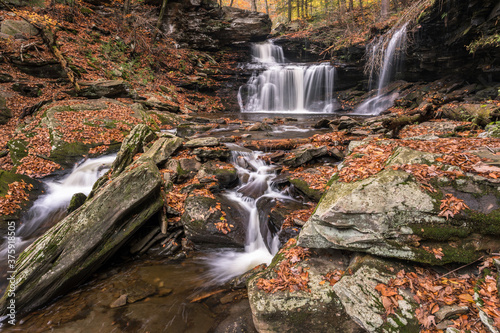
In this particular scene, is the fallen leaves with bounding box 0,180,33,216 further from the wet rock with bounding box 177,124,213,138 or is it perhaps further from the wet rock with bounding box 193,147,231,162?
the wet rock with bounding box 177,124,213,138

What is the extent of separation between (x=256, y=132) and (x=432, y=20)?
37.8ft

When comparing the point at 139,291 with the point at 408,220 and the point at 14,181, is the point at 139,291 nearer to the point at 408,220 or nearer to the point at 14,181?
the point at 408,220

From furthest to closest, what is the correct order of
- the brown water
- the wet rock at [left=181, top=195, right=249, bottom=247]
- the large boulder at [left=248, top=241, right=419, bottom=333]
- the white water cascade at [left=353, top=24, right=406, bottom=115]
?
the white water cascade at [left=353, top=24, right=406, bottom=115] → the wet rock at [left=181, top=195, right=249, bottom=247] → the brown water → the large boulder at [left=248, top=241, right=419, bottom=333]

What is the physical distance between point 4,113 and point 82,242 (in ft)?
33.2

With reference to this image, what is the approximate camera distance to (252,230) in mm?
5754

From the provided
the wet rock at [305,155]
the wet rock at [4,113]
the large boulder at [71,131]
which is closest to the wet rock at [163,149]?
the large boulder at [71,131]

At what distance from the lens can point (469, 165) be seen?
3.03 m

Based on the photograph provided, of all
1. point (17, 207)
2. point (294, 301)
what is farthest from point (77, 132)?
point (294, 301)

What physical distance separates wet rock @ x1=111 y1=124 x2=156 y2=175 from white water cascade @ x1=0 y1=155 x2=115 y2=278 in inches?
50.8

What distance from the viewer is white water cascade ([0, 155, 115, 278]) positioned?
5.70 metres

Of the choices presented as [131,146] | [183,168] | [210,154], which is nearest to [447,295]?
[183,168]

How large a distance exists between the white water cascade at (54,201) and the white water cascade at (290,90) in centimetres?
1501

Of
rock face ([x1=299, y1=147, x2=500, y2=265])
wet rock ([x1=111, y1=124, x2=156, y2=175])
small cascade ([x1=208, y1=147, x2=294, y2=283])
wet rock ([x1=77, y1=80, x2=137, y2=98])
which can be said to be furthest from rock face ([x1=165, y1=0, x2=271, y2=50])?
rock face ([x1=299, y1=147, x2=500, y2=265])

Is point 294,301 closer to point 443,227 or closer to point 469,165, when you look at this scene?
point 443,227
